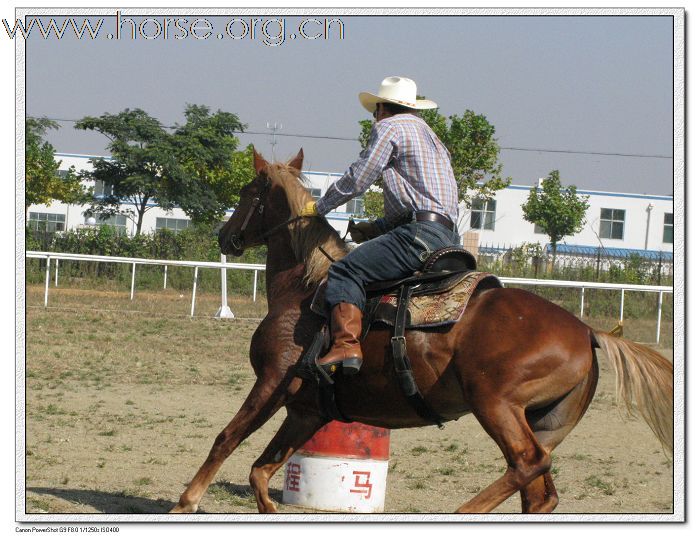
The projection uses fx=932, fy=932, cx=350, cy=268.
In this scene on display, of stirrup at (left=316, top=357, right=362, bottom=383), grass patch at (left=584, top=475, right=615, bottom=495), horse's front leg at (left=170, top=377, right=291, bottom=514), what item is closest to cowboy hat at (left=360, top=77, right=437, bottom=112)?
stirrup at (left=316, top=357, right=362, bottom=383)

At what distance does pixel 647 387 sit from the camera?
5621mm

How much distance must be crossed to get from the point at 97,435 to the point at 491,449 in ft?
12.6

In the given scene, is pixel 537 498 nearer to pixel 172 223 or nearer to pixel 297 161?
pixel 297 161

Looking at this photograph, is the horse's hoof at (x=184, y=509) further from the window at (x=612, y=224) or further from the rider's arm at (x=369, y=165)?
the window at (x=612, y=224)

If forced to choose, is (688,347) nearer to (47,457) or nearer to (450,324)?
(450,324)

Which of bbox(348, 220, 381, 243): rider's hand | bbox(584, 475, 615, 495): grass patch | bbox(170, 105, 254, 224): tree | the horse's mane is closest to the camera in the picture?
the horse's mane

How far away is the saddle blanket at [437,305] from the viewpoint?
5.65 metres

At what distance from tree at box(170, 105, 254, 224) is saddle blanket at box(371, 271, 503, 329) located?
28644 mm

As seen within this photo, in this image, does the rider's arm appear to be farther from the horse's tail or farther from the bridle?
the horse's tail

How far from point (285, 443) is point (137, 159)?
92.4 ft

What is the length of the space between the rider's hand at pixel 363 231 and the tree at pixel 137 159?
25.3 m

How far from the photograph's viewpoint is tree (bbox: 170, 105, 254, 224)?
111ft

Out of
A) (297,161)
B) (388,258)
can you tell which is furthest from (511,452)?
(297,161)

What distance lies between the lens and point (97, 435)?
29.0ft
